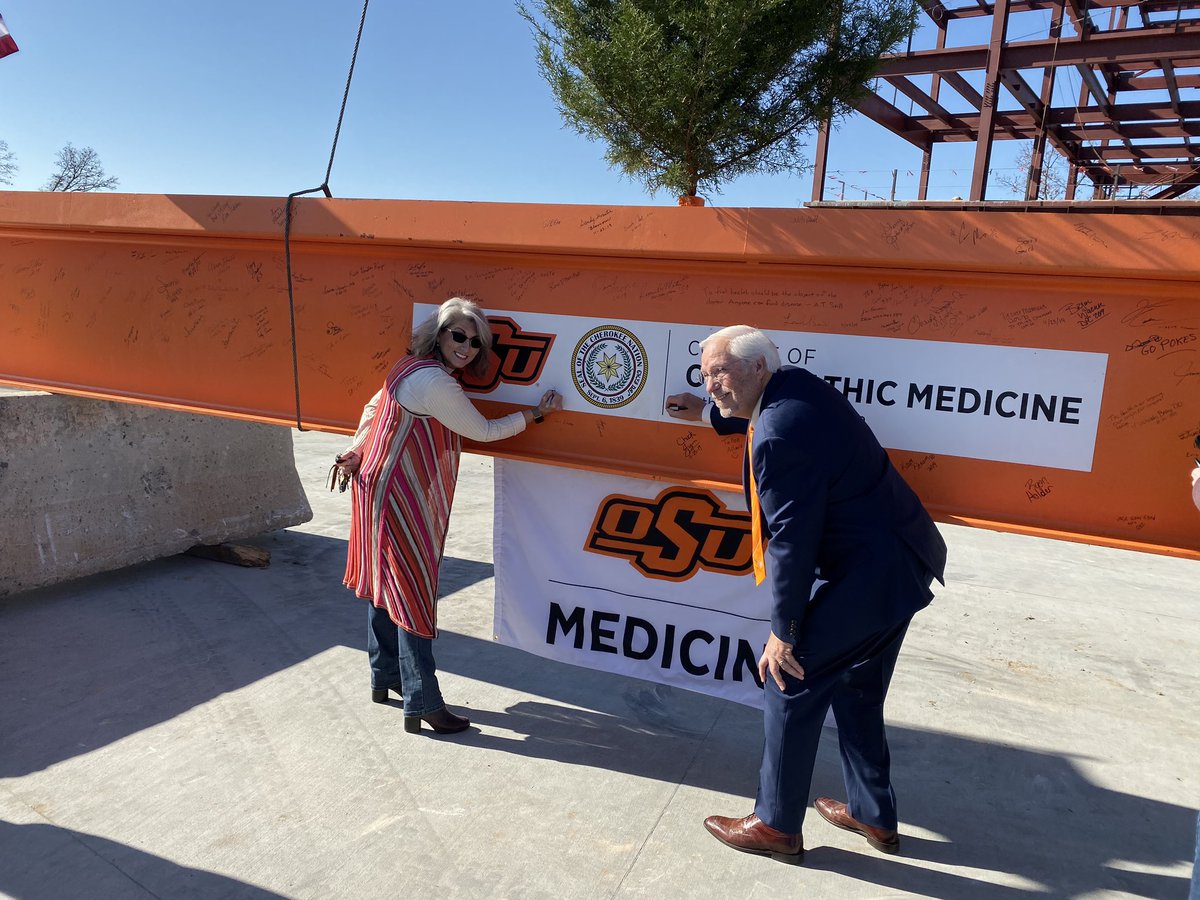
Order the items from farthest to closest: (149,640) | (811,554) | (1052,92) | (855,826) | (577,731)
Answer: (1052,92) < (149,640) < (577,731) < (855,826) < (811,554)

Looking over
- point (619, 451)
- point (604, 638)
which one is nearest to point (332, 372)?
point (619, 451)

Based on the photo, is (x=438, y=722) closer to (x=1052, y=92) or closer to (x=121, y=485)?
(x=121, y=485)

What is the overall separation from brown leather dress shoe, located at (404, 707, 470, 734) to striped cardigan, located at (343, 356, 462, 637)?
1.21 feet

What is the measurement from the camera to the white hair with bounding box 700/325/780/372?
2.51 metres

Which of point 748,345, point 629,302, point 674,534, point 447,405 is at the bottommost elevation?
point 674,534

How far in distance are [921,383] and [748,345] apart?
0.74 metres

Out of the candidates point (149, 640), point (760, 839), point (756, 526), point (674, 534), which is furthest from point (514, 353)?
point (149, 640)

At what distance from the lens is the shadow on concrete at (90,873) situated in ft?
7.98

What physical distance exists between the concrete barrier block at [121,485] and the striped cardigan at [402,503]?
Answer: 276 centimetres

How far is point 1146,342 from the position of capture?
2568 millimetres

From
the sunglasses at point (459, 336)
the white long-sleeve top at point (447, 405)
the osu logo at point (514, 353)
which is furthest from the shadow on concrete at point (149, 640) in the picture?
the sunglasses at point (459, 336)

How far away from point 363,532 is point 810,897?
7.14 feet

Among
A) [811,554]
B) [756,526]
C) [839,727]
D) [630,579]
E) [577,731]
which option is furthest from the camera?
[577,731]

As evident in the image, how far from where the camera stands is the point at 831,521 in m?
2.51
